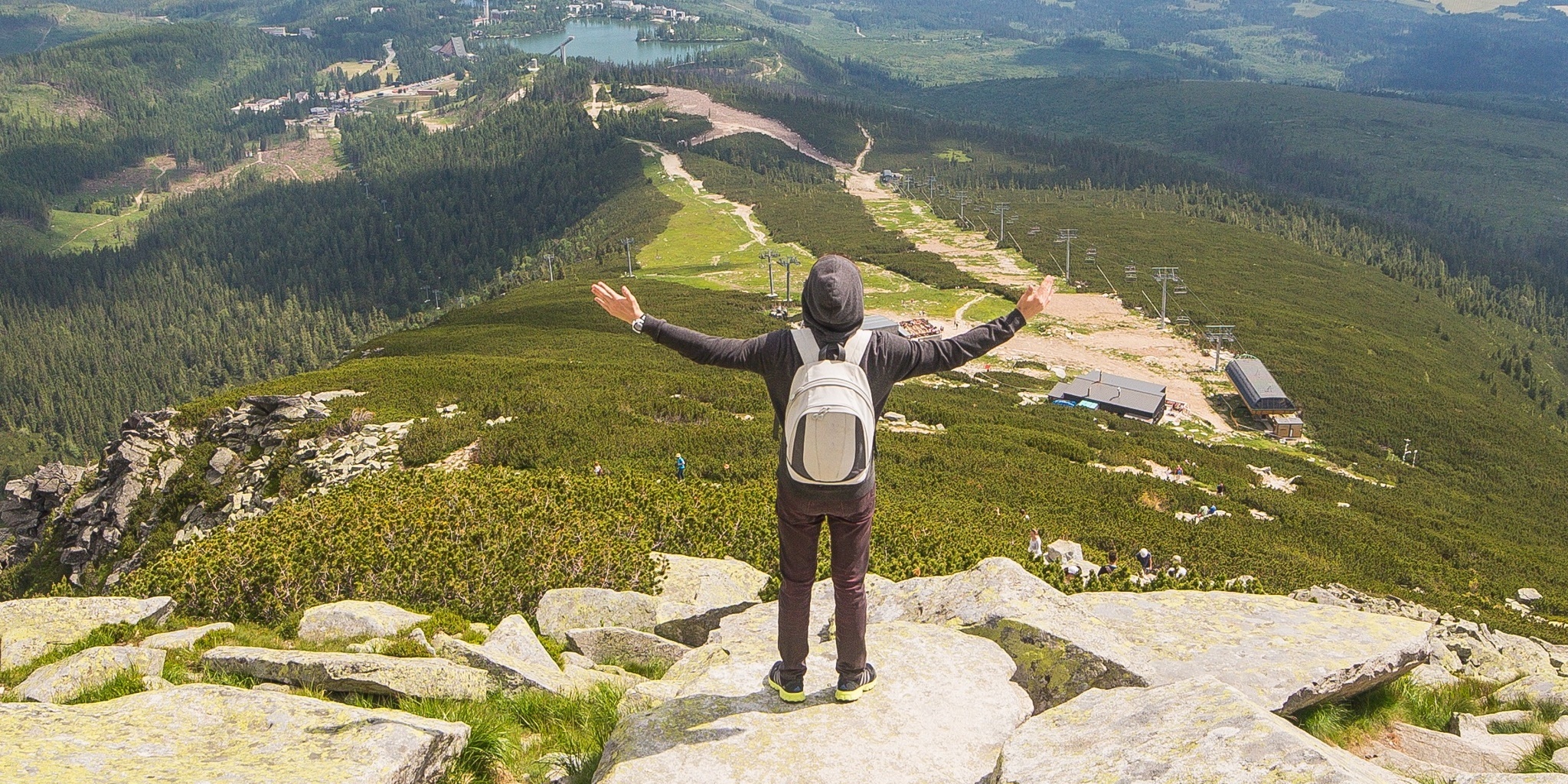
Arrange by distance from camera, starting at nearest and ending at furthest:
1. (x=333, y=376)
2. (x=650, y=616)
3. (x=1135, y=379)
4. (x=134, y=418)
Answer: (x=650, y=616) → (x=134, y=418) → (x=333, y=376) → (x=1135, y=379)

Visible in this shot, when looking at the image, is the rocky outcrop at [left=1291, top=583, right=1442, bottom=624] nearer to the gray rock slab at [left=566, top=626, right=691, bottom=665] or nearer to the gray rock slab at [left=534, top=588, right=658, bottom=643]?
the gray rock slab at [left=534, top=588, right=658, bottom=643]

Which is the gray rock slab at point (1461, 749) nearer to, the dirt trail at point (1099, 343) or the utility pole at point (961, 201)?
the dirt trail at point (1099, 343)

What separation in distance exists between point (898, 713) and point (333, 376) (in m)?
44.6

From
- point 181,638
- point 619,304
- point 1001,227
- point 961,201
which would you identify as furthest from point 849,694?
point 961,201

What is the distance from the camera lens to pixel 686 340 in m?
7.93

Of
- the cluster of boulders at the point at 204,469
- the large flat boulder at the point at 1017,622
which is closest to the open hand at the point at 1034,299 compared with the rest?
the large flat boulder at the point at 1017,622

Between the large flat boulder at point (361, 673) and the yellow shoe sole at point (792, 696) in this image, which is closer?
the yellow shoe sole at point (792, 696)

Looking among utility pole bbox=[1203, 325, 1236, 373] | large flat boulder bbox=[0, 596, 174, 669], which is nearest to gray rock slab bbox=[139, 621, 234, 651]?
large flat boulder bbox=[0, 596, 174, 669]

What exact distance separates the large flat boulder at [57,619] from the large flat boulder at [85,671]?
56.7 inches

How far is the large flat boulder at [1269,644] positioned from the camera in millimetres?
8469

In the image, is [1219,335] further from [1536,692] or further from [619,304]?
[619,304]

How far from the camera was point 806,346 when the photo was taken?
760cm

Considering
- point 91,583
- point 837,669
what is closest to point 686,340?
point 837,669

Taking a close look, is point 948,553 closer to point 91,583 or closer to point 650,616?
point 650,616
